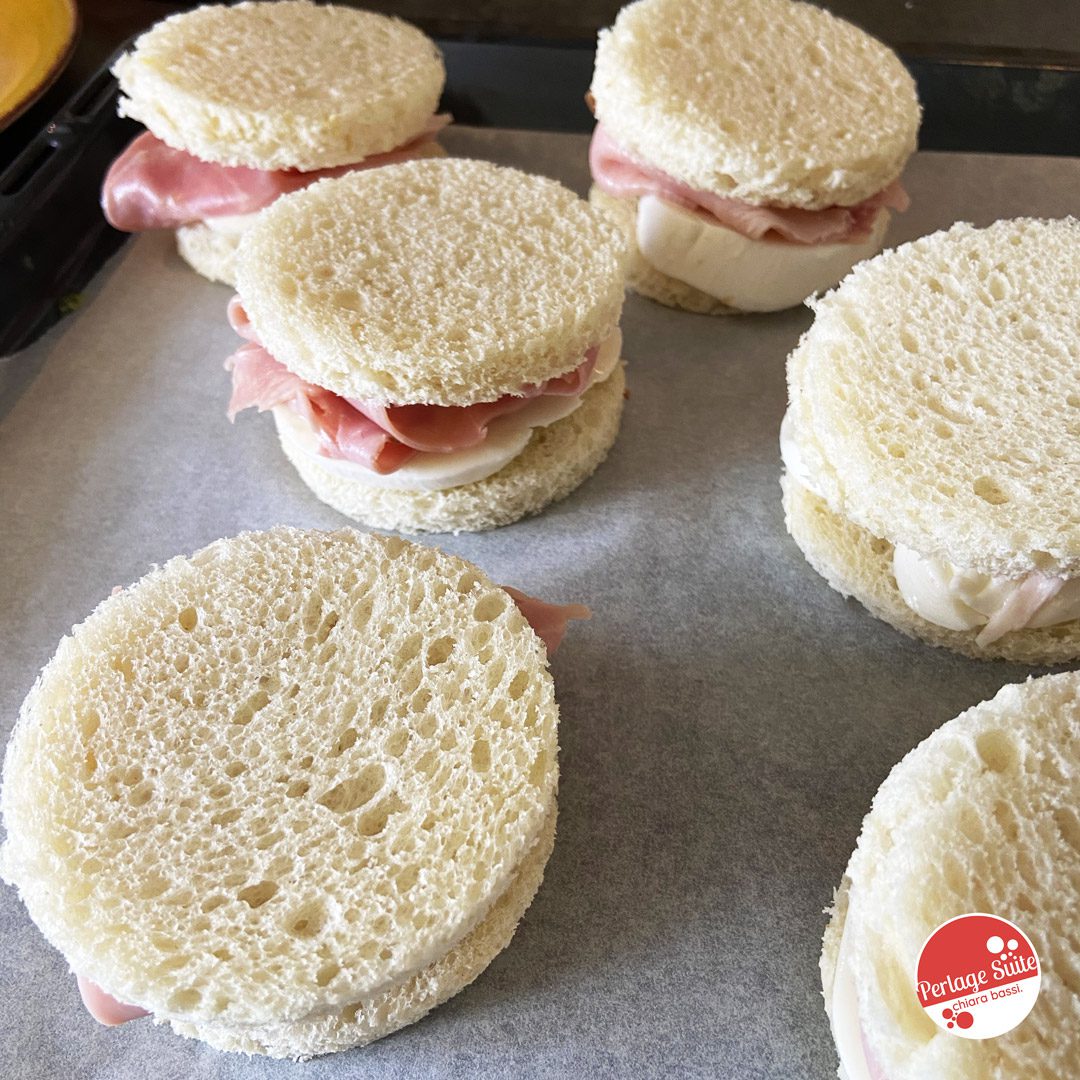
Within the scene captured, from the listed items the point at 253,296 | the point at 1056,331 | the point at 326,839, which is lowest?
the point at 326,839

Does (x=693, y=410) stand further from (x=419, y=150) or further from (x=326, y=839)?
(x=326, y=839)

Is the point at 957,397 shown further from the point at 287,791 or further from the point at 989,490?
the point at 287,791

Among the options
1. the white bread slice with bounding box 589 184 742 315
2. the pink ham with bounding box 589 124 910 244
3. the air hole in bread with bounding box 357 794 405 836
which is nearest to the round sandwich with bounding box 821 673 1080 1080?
the air hole in bread with bounding box 357 794 405 836

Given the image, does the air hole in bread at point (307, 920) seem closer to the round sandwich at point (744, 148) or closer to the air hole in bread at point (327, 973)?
the air hole in bread at point (327, 973)

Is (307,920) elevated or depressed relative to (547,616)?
elevated

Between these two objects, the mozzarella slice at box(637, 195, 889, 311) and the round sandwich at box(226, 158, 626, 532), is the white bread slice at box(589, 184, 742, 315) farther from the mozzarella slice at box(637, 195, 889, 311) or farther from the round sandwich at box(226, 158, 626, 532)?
the round sandwich at box(226, 158, 626, 532)

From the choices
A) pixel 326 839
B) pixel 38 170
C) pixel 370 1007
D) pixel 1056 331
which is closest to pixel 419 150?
pixel 38 170

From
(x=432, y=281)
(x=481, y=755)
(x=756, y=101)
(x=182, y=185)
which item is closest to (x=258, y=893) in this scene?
(x=481, y=755)
